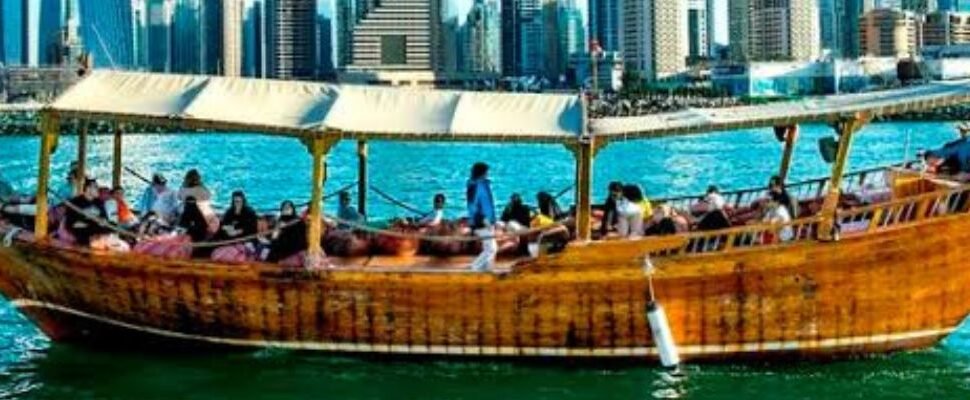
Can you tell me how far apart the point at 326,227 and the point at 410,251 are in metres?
1.08

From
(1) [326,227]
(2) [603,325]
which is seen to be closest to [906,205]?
(2) [603,325]

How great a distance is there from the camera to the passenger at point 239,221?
1578 centimetres

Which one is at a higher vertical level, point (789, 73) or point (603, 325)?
point (789, 73)

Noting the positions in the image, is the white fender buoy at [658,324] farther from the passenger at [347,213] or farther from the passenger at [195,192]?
the passenger at [195,192]

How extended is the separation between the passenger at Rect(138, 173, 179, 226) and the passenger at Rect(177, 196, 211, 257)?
0.62 m

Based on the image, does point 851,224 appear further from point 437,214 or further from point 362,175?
point 362,175

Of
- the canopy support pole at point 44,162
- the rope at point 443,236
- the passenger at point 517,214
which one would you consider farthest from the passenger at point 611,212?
the canopy support pole at point 44,162

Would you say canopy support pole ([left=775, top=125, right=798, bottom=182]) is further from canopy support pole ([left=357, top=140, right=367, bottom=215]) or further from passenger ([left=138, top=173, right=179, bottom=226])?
passenger ([left=138, top=173, right=179, bottom=226])

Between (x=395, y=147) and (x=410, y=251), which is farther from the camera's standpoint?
(x=395, y=147)

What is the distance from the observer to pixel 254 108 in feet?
49.2

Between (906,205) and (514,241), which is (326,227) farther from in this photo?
(906,205)

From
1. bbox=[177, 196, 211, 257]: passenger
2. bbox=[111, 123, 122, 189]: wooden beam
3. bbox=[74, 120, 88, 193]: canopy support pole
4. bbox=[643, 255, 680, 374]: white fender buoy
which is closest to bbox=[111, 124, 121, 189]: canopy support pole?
bbox=[111, 123, 122, 189]: wooden beam

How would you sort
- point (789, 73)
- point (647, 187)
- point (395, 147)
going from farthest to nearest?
point (789, 73) → point (395, 147) → point (647, 187)

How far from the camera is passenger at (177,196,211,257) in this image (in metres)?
16.0
